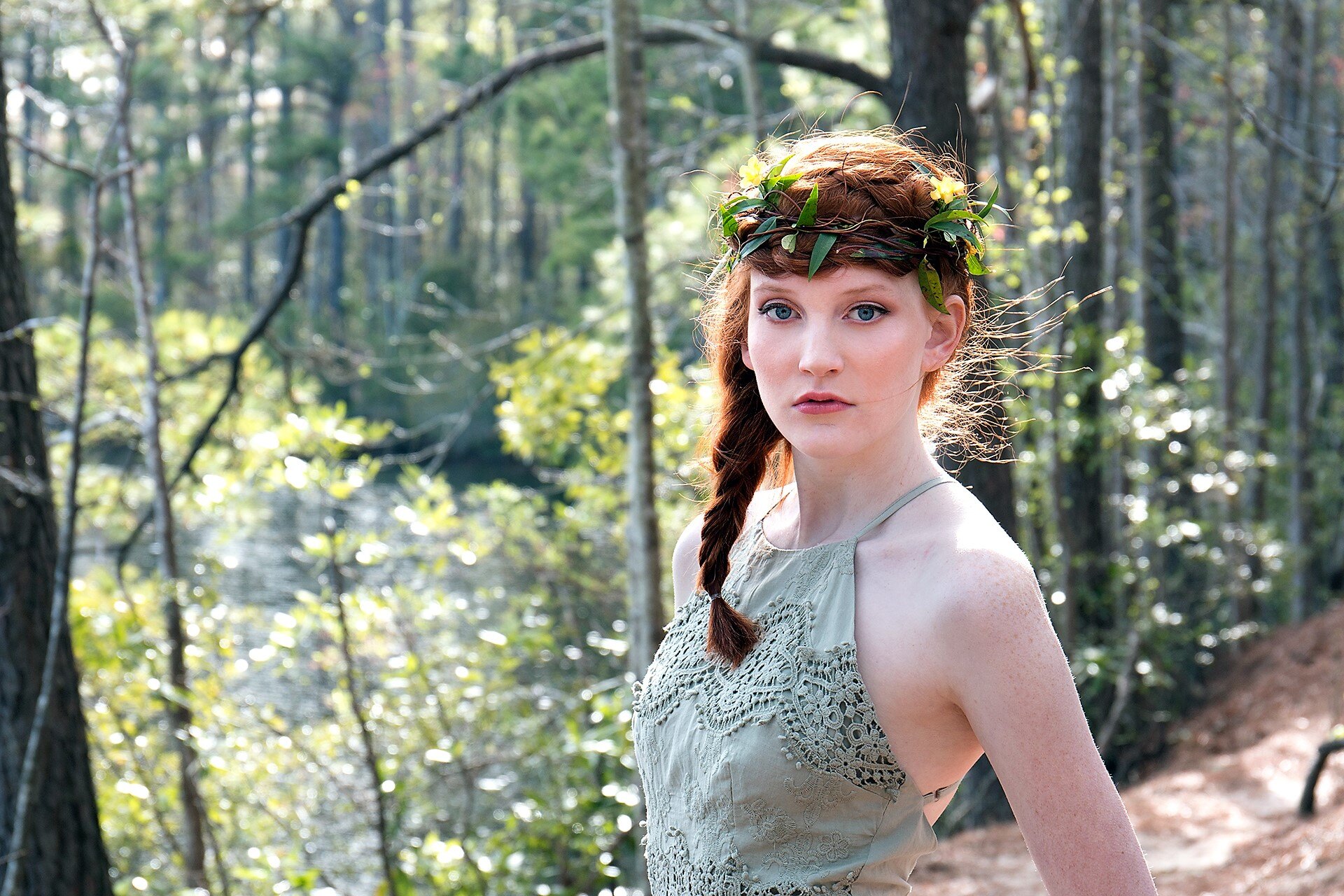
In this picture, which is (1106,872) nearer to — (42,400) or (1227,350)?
(42,400)

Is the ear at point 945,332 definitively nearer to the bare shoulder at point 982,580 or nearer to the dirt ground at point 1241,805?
the bare shoulder at point 982,580

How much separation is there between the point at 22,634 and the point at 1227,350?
8202 millimetres

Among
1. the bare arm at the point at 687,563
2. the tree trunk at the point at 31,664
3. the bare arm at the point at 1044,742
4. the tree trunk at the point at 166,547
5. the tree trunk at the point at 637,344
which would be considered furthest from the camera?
the tree trunk at the point at 166,547

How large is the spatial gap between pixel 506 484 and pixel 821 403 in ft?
17.9

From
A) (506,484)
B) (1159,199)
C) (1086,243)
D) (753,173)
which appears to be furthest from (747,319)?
(1159,199)

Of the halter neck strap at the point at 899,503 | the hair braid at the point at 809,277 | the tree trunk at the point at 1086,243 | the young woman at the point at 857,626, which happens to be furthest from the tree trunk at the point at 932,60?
the halter neck strap at the point at 899,503

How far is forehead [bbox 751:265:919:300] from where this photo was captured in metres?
1.36

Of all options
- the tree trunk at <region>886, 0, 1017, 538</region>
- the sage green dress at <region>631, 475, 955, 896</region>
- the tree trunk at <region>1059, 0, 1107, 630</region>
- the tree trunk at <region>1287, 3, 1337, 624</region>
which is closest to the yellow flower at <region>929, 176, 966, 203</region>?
the sage green dress at <region>631, 475, 955, 896</region>

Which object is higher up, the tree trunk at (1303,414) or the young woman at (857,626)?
the tree trunk at (1303,414)

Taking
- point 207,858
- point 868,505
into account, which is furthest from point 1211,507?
point 868,505

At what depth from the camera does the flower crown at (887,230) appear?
1.36 m

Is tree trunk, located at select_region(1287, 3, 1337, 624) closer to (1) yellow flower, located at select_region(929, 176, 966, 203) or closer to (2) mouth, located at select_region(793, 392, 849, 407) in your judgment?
(1) yellow flower, located at select_region(929, 176, 966, 203)

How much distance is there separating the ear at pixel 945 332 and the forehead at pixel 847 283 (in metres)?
0.08

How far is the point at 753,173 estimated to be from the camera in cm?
154
